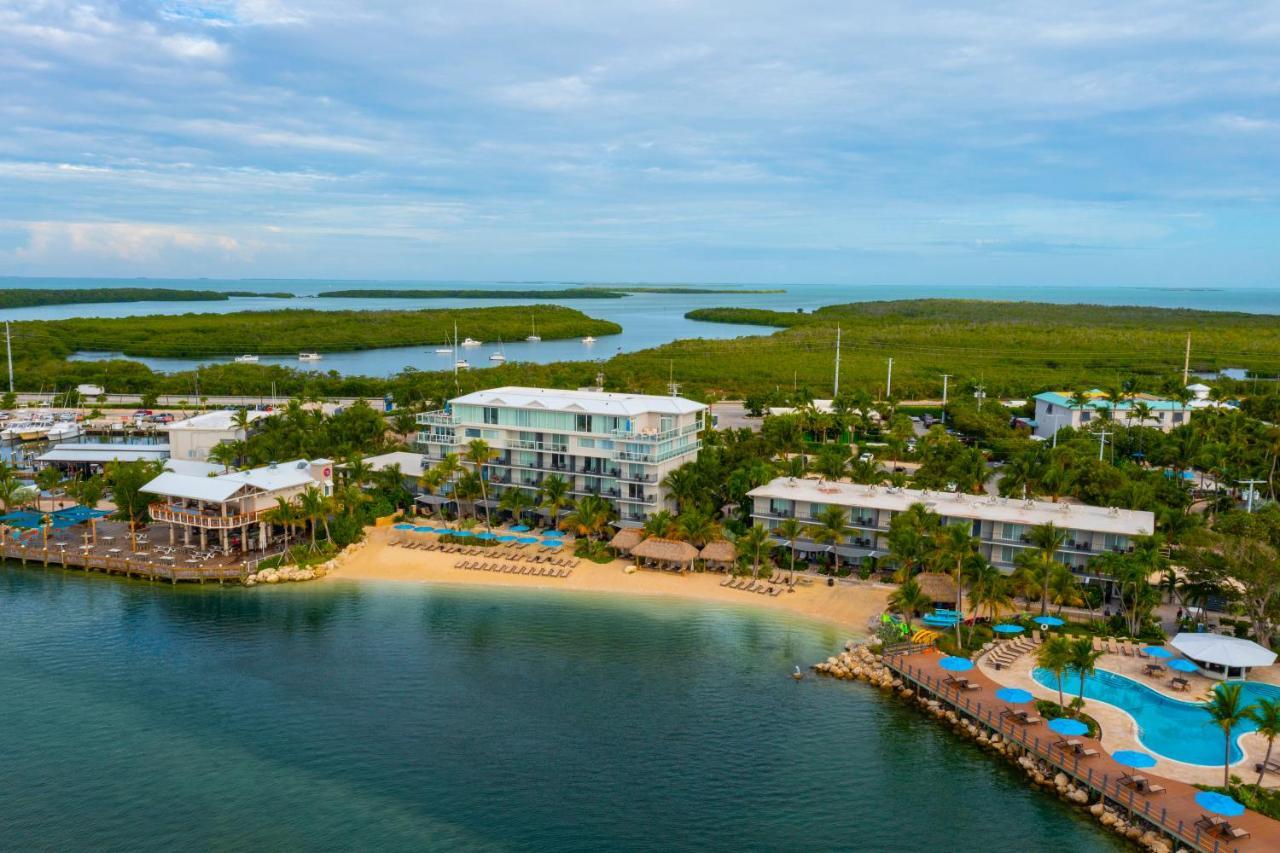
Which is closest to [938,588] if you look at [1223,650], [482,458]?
[1223,650]

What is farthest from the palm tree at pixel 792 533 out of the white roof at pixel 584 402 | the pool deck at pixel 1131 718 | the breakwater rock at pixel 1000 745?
the pool deck at pixel 1131 718

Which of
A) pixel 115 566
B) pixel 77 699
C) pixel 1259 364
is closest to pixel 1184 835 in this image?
pixel 77 699

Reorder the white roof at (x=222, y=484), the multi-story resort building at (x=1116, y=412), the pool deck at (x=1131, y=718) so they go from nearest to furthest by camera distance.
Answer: the pool deck at (x=1131, y=718), the white roof at (x=222, y=484), the multi-story resort building at (x=1116, y=412)

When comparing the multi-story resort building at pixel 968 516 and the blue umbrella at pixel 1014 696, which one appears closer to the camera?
the blue umbrella at pixel 1014 696

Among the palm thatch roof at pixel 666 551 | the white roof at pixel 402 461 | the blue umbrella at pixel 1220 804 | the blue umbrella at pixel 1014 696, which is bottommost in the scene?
the blue umbrella at pixel 1014 696

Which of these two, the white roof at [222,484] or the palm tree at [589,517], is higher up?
the white roof at [222,484]

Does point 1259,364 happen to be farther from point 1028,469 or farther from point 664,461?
point 664,461

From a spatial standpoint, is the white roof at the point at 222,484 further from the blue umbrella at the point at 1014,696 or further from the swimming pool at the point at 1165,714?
the swimming pool at the point at 1165,714

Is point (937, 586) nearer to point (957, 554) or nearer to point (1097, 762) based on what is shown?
point (957, 554)
